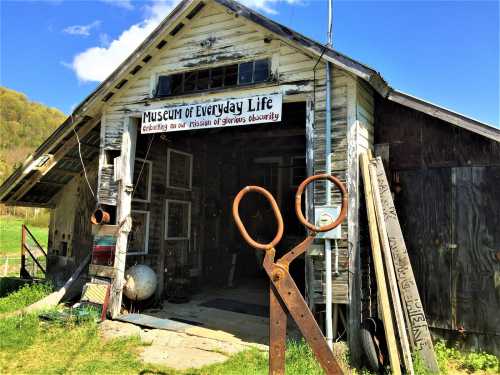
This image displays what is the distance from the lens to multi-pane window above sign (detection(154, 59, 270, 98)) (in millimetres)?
7098

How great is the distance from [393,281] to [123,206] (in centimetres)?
552

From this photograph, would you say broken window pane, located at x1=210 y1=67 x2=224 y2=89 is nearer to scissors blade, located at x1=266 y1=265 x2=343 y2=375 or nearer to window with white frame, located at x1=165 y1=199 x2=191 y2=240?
window with white frame, located at x1=165 y1=199 x2=191 y2=240

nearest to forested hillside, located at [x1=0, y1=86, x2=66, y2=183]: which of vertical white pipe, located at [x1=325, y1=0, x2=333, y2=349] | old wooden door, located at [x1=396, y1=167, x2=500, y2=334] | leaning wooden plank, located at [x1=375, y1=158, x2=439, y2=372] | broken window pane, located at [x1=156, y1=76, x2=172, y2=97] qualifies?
broken window pane, located at [x1=156, y1=76, x2=172, y2=97]

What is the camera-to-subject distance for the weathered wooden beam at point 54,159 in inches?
364

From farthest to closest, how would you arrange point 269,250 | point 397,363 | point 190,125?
point 190,125
point 397,363
point 269,250

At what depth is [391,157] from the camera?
670 centimetres

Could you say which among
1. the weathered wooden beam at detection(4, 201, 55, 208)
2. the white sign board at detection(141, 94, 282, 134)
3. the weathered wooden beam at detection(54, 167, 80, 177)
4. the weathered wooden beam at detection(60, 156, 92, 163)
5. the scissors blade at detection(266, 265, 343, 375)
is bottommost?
the scissors blade at detection(266, 265, 343, 375)

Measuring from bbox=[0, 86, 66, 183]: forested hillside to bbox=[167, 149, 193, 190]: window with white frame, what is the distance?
75927mm

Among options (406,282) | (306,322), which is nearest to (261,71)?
(406,282)

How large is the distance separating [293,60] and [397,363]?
4.90 m

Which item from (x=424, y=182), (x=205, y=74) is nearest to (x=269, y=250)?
→ (x=424, y=182)

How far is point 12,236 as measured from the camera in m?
27.5

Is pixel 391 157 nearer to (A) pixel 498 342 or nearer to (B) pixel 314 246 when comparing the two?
(B) pixel 314 246

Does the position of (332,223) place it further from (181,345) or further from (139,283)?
(139,283)
